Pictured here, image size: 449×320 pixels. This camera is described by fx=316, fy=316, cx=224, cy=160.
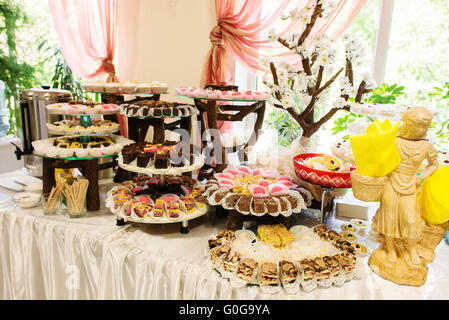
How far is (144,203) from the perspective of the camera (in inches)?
52.3

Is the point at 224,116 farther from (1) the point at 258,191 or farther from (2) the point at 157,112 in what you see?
(1) the point at 258,191

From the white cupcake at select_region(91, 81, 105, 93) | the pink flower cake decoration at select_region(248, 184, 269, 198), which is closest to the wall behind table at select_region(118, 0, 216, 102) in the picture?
the white cupcake at select_region(91, 81, 105, 93)

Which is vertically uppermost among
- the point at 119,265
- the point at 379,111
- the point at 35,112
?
the point at 379,111

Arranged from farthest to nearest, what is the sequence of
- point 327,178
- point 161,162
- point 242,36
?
point 242,36
point 161,162
point 327,178

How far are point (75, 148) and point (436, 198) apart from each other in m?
1.42

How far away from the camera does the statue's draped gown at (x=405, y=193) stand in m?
0.93

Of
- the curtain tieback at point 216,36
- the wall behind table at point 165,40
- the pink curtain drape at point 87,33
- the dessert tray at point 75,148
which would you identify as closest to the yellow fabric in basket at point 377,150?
the dessert tray at point 75,148

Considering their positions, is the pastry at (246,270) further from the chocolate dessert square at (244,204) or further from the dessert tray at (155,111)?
the dessert tray at (155,111)

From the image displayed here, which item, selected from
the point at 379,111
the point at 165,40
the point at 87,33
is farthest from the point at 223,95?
the point at 87,33

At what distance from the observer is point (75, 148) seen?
1453 millimetres

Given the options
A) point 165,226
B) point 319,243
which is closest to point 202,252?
point 165,226

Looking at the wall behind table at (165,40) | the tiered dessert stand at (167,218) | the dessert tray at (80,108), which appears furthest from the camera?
the wall behind table at (165,40)

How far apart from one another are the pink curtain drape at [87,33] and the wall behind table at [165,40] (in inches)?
5.6

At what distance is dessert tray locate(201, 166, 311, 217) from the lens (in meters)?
1.18
